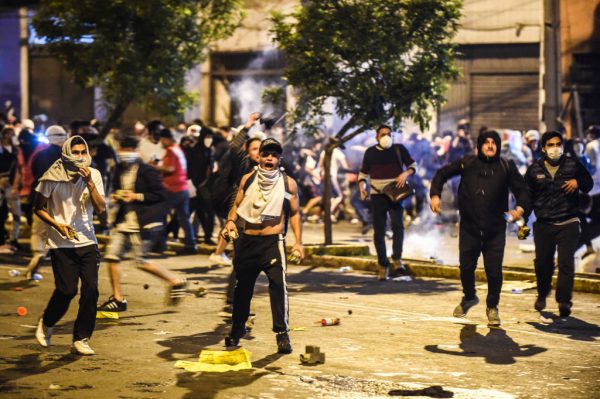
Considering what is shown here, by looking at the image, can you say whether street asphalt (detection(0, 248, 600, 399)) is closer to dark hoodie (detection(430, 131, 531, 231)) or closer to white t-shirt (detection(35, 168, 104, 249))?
white t-shirt (detection(35, 168, 104, 249))

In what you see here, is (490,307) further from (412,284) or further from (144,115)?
(144,115)

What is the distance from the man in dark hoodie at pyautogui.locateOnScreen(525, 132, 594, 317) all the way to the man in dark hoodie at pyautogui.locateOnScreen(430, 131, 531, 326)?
70 centimetres

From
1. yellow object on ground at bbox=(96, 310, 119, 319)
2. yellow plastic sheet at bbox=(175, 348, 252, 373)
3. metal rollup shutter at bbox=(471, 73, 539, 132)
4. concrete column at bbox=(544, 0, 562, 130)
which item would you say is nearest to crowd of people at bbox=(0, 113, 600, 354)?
yellow object on ground at bbox=(96, 310, 119, 319)

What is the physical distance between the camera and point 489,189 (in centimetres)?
1170

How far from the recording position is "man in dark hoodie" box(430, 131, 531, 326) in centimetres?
1166

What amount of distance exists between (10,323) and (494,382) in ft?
16.0

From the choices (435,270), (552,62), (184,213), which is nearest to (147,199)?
(435,270)

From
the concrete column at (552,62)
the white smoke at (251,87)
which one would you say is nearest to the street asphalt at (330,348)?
the concrete column at (552,62)

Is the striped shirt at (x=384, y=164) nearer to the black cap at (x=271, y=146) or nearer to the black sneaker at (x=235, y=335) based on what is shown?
the black cap at (x=271, y=146)

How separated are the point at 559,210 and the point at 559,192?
0.18m

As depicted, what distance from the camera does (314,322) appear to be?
1173cm

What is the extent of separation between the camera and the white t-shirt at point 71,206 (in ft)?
33.0

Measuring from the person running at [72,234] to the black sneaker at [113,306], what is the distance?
7.18ft

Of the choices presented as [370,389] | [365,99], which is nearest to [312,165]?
[365,99]
